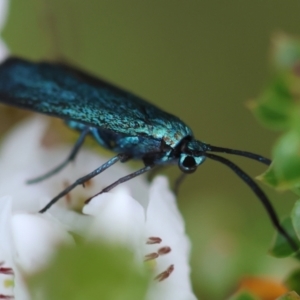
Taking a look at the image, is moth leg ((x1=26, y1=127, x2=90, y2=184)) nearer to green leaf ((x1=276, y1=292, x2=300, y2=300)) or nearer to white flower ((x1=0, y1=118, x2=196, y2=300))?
white flower ((x1=0, y1=118, x2=196, y2=300))

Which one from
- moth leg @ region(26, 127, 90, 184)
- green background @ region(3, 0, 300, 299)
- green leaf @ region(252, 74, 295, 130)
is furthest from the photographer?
green background @ region(3, 0, 300, 299)

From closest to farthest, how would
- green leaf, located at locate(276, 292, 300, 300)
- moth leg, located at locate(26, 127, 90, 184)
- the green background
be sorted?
1. green leaf, located at locate(276, 292, 300, 300)
2. moth leg, located at locate(26, 127, 90, 184)
3. the green background

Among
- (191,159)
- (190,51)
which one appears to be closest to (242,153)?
(191,159)

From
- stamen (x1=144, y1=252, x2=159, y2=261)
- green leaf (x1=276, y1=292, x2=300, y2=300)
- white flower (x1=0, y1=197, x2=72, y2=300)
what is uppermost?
green leaf (x1=276, y1=292, x2=300, y2=300)

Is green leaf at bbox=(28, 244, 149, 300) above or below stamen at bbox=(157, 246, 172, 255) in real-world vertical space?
below

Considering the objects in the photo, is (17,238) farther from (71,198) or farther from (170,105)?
(170,105)

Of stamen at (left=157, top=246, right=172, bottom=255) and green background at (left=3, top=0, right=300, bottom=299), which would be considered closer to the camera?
stamen at (left=157, top=246, right=172, bottom=255)

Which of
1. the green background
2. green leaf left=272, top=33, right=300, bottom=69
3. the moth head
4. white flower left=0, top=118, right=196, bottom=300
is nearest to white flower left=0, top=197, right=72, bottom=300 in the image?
white flower left=0, top=118, right=196, bottom=300

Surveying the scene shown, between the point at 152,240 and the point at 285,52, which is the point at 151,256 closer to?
the point at 152,240

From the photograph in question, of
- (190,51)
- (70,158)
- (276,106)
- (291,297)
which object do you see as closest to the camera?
(291,297)

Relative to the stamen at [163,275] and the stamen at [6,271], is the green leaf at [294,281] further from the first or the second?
the stamen at [6,271]
